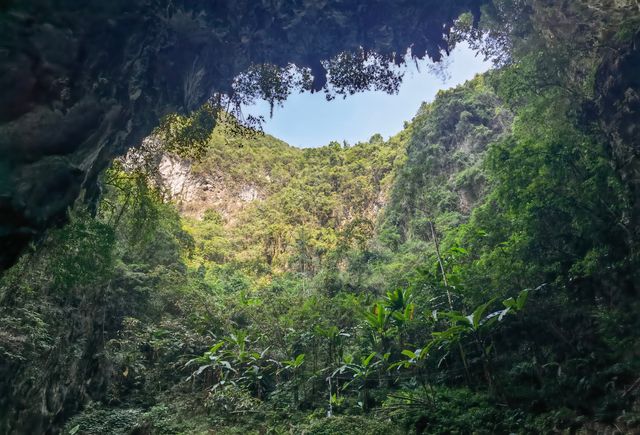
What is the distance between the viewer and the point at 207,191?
42.1 metres

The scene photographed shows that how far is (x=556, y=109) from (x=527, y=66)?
1.29 m

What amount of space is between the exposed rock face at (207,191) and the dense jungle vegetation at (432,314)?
26061mm

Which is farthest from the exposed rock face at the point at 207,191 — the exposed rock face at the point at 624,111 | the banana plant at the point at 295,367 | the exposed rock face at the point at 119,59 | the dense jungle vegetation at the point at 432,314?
the exposed rock face at the point at 624,111

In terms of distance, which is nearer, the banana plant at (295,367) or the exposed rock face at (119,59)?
the exposed rock face at (119,59)

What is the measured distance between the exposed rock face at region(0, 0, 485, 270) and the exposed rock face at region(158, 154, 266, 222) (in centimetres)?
3143

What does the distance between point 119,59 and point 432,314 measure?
27.9 ft

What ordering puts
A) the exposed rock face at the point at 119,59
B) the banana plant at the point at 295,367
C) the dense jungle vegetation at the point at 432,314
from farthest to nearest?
1. the banana plant at the point at 295,367
2. the dense jungle vegetation at the point at 432,314
3. the exposed rock face at the point at 119,59

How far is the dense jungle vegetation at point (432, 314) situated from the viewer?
786 cm

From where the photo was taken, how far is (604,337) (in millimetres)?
7309

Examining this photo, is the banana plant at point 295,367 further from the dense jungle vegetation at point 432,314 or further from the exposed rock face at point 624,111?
the exposed rock face at point 624,111

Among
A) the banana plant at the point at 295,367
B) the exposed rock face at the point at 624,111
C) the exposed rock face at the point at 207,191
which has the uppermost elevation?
the exposed rock face at the point at 207,191

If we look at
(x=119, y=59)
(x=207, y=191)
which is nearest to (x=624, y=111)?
(x=119, y=59)

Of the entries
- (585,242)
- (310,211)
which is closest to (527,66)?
(585,242)

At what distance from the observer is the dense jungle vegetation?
25.8 feet
